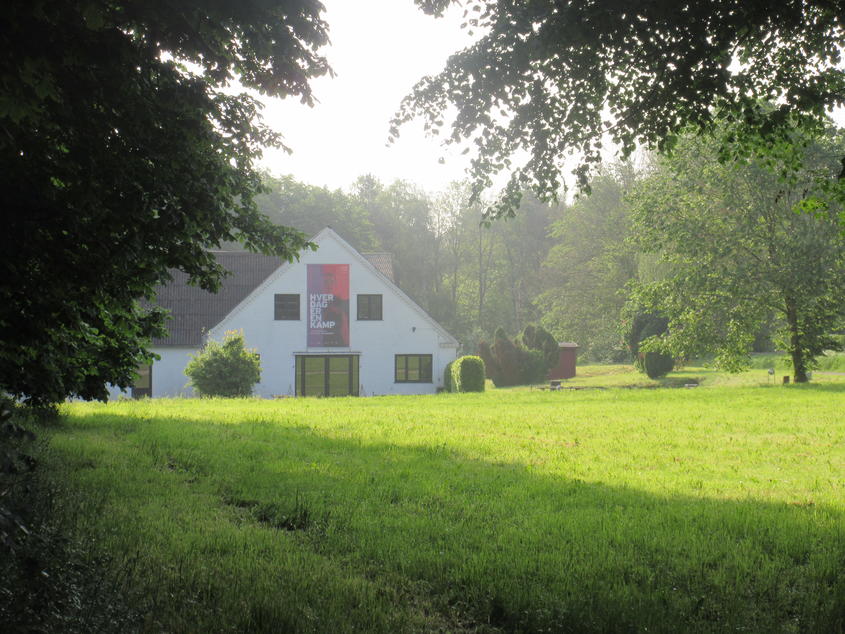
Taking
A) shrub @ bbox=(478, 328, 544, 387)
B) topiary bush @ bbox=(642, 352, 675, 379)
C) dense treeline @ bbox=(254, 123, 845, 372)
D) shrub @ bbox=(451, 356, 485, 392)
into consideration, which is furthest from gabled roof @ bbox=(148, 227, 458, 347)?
topiary bush @ bbox=(642, 352, 675, 379)

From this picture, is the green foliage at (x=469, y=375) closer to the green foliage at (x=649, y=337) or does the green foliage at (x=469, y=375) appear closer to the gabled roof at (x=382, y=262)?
the gabled roof at (x=382, y=262)

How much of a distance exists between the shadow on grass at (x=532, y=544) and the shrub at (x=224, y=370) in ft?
54.6

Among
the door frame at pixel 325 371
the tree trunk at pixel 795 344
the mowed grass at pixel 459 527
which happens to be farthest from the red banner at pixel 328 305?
the mowed grass at pixel 459 527

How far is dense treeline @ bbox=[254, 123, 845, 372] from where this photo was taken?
2736cm

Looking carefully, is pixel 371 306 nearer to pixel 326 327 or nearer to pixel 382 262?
pixel 326 327

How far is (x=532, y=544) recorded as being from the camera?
6527 millimetres

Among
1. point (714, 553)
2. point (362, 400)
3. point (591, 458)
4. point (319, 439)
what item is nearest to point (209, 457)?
point (319, 439)

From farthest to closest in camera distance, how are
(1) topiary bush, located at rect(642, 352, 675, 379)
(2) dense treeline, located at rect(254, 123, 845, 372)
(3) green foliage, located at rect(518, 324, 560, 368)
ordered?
1. (3) green foliage, located at rect(518, 324, 560, 368)
2. (1) topiary bush, located at rect(642, 352, 675, 379)
3. (2) dense treeline, located at rect(254, 123, 845, 372)

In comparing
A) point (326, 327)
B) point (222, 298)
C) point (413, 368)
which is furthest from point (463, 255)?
point (222, 298)

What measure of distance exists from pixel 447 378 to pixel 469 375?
2292 millimetres

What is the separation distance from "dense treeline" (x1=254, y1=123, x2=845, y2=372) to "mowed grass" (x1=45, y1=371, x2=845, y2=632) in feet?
11.1

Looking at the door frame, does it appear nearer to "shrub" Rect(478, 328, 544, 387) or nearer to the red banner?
the red banner

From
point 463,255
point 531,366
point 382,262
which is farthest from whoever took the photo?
point 463,255

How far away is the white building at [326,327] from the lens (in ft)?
117
